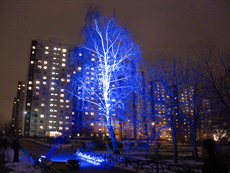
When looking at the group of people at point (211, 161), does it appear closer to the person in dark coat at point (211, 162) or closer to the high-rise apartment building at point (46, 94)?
the person in dark coat at point (211, 162)

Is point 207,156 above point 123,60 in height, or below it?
below

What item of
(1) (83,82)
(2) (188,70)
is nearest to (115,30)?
(1) (83,82)

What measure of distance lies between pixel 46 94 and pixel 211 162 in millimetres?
109169

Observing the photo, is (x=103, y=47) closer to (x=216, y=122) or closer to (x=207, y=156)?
(x=216, y=122)

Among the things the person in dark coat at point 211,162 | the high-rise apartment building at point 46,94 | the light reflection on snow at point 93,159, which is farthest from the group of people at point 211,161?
the high-rise apartment building at point 46,94

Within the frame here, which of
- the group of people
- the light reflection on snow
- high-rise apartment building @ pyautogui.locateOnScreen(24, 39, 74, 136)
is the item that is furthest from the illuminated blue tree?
high-rise apartment building @ pyautogui.locateOnScreen(24, 39, 74, 136)

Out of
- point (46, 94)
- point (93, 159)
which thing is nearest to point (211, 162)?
point (93, 159)

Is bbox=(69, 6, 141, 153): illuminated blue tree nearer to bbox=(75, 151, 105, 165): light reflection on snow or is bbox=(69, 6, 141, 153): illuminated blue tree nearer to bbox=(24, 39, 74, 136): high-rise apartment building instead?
bbox=(75, 151, 105, 165): light reflection on snow

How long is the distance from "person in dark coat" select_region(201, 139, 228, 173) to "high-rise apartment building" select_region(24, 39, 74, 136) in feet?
325

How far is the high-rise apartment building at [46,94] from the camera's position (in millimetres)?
101719

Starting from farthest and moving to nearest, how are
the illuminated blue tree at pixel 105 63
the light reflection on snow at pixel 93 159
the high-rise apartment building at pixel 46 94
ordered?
the high-rise apartment building at pixel 46 94 → the illuminated blue tree at pixel 105 63 → the light reflection on snow at pixel 93 159

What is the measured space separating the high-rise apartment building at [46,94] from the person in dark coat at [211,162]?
98983 millimetres

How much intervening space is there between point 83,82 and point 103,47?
3.78m

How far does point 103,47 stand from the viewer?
1975cm
